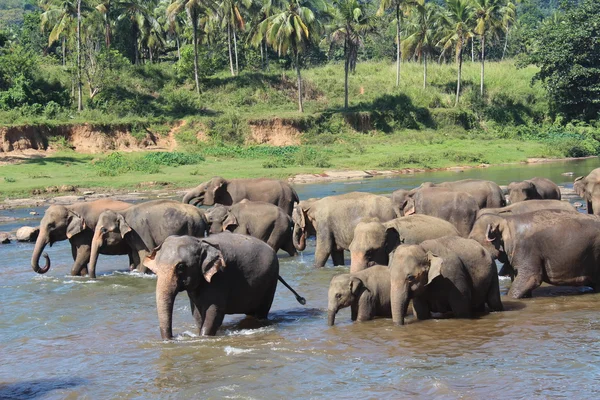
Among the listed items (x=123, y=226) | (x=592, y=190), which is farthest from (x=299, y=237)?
(x=592, y=190)

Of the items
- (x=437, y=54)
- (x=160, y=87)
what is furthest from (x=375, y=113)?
(x=437, y=54)

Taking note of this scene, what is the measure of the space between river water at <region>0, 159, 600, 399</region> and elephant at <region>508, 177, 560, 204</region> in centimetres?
457

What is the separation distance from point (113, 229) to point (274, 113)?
37524 millimetres

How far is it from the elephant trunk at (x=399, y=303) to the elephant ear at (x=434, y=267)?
1.06 ft

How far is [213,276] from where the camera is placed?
32.2ft

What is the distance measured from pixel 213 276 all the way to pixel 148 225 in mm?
4820

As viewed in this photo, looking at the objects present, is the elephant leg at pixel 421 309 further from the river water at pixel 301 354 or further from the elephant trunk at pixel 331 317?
the elephant trunk at pixel 331 317

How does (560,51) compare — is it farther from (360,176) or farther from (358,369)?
(358,369)

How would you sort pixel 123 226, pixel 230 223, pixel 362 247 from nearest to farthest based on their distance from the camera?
pixel 362 247, pixel 123 226, pixel 230 223

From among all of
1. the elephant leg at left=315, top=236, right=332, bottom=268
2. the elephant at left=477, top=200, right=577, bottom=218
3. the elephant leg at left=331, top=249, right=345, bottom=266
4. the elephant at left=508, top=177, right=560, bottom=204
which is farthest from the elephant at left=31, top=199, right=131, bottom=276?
the elephant at left=508, top=177, right=560, bottom=204

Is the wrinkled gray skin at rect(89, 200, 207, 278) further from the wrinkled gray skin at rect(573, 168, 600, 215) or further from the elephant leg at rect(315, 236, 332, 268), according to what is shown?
the wrinkled gray skin at rect(573, 168, 600, 215)

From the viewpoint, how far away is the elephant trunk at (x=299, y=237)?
15.4 meters

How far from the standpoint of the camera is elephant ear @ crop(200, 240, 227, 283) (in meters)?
9.52

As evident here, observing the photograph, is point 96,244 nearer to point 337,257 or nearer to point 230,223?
point 230,223
